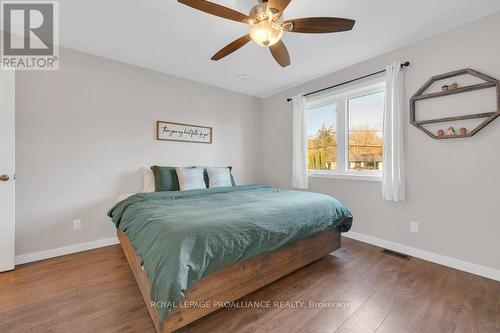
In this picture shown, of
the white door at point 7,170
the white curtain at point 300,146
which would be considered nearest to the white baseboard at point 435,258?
the white curtain at point 300,146

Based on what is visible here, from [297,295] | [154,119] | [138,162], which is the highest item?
[154,119]

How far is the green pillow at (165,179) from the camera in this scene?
2.95m

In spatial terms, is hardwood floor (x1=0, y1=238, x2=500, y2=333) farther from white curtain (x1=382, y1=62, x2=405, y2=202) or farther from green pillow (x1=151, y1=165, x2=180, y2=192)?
green pillow (x1=151, y1=165, x2=180, y2=192)

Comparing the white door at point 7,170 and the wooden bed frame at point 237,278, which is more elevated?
the white door at point 7,170

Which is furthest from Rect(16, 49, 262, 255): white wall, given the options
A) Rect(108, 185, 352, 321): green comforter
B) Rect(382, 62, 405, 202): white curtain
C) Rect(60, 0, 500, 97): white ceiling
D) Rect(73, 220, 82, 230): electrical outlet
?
Rect(382, 62, 405, 202): white curtain

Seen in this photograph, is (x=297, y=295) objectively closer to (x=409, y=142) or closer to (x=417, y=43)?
(x=409, y=142)

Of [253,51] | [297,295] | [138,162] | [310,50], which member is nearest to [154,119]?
[138,162]

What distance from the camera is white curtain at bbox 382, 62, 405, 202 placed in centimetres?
254

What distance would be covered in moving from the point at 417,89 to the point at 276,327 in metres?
2.83

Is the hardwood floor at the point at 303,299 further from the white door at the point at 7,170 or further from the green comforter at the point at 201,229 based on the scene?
the green comforter at the point at 201,229

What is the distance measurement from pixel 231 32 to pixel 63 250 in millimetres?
3187

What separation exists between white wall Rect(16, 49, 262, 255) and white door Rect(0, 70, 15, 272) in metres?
0.19

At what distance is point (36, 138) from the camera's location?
2428mm

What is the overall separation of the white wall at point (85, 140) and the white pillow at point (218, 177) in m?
0.46
